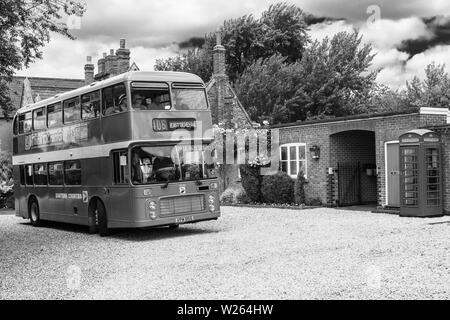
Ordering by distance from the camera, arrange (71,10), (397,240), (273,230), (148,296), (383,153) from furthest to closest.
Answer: (383,153)
(273,230)
(71,10)
(397,240)
(148,296)

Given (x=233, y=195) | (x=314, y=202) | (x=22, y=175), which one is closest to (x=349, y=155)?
(x=314, y=202)

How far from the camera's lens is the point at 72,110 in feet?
55.2

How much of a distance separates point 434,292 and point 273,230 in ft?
26.2

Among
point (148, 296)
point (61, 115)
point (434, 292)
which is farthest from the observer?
point (61, 115)

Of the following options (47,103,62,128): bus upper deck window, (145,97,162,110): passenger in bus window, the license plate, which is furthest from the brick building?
(47,103,62,128): bus upper deck window

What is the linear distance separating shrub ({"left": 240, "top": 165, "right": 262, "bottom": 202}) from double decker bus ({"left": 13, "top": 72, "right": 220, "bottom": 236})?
28.3ft

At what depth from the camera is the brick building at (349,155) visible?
19.2m

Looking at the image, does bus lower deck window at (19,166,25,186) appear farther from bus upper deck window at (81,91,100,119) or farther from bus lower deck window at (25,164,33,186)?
bus upper deck window at (81,91,100,119)

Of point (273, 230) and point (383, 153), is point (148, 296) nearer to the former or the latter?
point (273, 230)

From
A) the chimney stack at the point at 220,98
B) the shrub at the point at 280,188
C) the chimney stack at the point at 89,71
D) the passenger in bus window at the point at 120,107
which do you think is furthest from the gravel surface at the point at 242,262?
the chimney stack at the point at 89,71

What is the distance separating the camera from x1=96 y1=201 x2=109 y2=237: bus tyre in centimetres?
1574

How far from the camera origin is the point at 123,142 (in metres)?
14.4

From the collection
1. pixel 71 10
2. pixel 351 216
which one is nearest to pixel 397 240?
pixel 351 216

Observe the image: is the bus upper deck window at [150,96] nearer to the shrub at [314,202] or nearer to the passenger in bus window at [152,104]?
the passenger in bus window at [152,104]
